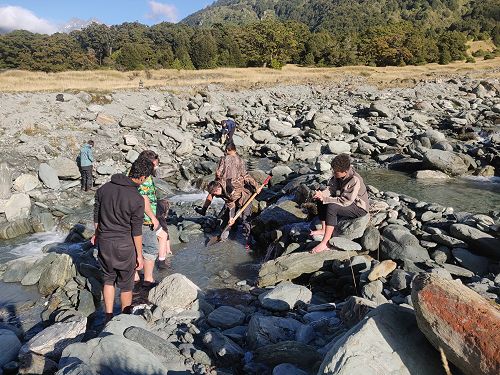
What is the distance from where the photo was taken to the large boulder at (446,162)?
1549cm

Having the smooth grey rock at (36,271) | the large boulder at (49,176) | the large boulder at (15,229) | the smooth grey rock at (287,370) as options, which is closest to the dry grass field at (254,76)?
the large boulder at (49,176)

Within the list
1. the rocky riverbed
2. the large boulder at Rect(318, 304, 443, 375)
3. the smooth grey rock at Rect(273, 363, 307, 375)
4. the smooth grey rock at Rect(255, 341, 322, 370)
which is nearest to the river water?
the rocky riverbed

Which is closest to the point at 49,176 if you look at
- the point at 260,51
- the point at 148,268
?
the point at 148,268

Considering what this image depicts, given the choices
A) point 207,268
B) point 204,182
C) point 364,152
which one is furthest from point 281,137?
point 207,268

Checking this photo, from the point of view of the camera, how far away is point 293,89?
36.7m

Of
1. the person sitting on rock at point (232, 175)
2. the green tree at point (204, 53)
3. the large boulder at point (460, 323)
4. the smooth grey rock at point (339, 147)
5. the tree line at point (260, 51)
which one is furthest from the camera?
the tree line at point (260, 51)

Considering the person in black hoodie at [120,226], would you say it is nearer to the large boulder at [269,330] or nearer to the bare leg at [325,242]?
the large boulder at [269,330]

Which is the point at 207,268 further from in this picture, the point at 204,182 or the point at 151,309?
the point at 204,182

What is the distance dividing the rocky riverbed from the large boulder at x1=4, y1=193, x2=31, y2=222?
52mm

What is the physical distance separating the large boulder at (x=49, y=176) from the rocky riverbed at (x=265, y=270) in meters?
0.04

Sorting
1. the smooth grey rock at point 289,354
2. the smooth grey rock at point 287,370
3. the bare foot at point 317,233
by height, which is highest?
the smooth grey rock at point 287,370

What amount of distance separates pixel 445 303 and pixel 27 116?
63.5 ft

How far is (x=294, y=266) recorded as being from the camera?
7.31 meters

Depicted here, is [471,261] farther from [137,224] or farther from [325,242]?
[137,224]
